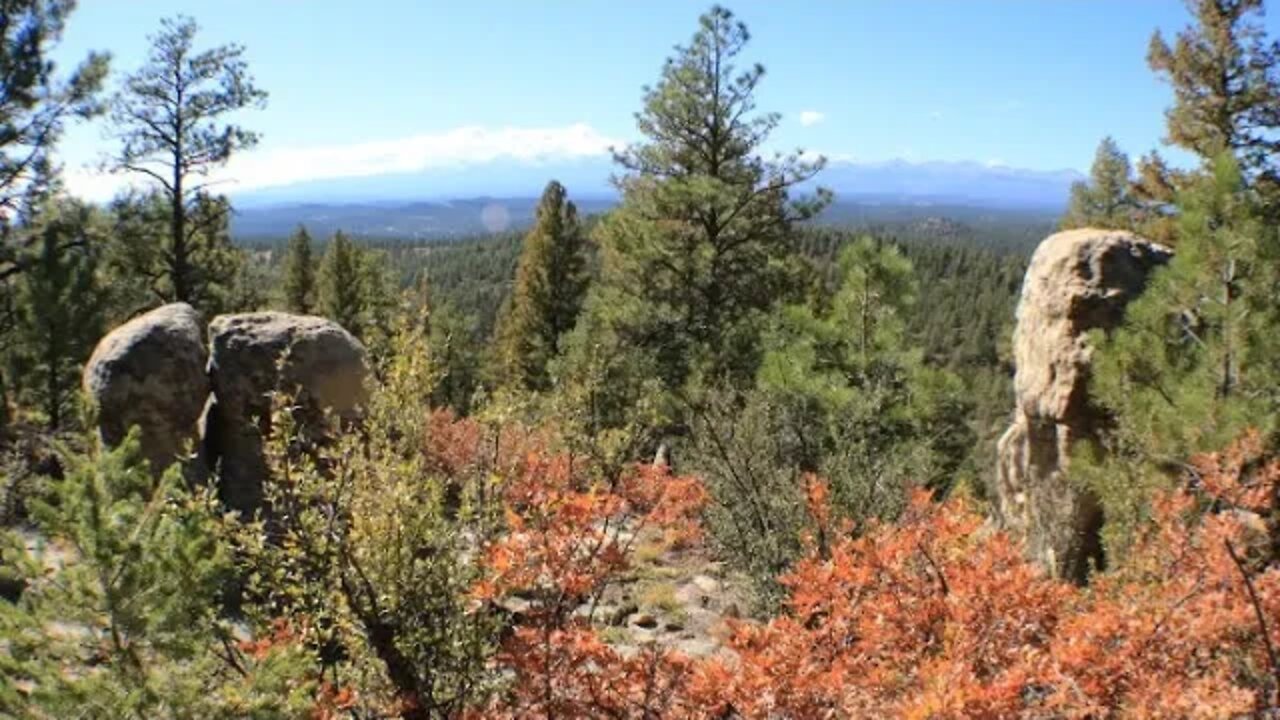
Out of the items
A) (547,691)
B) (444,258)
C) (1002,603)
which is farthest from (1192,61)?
(444,258)

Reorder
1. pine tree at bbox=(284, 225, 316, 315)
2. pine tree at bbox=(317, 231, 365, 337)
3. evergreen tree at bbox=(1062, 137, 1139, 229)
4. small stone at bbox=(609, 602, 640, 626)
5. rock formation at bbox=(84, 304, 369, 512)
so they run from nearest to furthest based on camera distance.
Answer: small stone at bbox=(609, 602, 640, 626) < rock formation at bbox=(84, 304, 369, 512) < evergreen tree at bbox=(1062, 137, 1139, 229) < pine tree at bbox=(317, 231, 365, 337) < pine tree at bbox=(284, 225, 316, 315)

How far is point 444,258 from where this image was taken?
531ft

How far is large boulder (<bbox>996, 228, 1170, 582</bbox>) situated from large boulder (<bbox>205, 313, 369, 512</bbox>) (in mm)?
9176

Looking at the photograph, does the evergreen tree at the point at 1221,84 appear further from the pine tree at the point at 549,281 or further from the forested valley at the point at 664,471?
the pine tree at the point at 549,281

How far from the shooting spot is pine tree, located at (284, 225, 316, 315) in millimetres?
35188

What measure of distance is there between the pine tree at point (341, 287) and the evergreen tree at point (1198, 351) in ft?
89.3

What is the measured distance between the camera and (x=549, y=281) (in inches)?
1116

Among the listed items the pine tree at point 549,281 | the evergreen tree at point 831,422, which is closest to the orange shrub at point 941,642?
the evergreen tree at point 831,422

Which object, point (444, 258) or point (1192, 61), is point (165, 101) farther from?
point (444, 258)

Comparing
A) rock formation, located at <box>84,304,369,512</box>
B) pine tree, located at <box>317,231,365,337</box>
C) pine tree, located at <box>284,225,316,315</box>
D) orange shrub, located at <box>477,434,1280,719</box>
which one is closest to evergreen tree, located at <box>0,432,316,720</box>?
orange shrub, located at <box>477,434,1280,719</box>

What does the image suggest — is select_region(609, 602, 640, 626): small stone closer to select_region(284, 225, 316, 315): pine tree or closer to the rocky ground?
the rocky ground

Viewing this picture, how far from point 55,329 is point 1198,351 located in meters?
15.1

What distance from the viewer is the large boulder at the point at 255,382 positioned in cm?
1161

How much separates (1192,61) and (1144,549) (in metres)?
9.72
